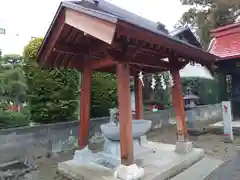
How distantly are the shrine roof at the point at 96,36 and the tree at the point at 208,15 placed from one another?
15.5 metres

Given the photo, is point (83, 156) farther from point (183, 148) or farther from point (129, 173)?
point (183, 148)

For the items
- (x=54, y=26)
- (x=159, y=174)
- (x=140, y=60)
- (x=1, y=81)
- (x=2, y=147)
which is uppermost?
(x=54, y=26)

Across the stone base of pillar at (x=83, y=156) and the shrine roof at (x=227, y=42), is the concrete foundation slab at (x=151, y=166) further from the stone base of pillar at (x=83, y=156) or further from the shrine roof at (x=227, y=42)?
the shrine roof at (x=227, y=42)

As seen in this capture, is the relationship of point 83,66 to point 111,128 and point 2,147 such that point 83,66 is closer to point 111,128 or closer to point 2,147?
point 111,128

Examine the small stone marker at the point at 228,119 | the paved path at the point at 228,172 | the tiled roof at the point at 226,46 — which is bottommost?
the paved path at the point at 228,172

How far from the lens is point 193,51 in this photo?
433cm

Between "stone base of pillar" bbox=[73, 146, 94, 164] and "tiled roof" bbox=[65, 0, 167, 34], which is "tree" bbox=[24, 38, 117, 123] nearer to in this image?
"stone base of pillar" bbox=[73, 146, 94, 164]

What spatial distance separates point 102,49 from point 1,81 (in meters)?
2.67

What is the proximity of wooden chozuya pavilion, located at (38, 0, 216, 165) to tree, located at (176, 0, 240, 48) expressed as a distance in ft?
50.7

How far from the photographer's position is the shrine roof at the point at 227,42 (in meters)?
8.35

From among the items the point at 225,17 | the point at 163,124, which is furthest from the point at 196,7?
the point at 163,124

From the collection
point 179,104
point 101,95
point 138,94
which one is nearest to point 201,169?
point 179,104

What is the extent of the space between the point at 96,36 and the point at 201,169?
332 centimetres

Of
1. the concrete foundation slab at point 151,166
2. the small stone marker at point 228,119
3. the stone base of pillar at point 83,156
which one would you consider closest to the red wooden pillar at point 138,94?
the concrete foundation slab at point 151,166
